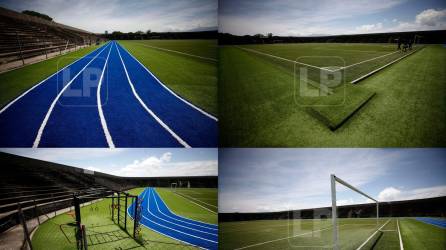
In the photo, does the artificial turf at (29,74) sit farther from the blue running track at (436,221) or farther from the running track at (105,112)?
the blue running track at (436,221)

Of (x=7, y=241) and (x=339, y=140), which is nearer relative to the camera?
(x=7, y=241)

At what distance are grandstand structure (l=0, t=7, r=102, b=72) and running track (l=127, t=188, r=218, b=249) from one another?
226 centimetres

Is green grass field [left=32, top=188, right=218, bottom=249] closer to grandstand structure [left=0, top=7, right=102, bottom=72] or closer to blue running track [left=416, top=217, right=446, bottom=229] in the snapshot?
grandstand structure [left=0, top=7, right=102, bottom=72]

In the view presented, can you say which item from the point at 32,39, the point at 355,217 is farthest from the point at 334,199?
the point at 32,39

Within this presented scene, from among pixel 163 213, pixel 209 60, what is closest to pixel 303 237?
pixel 163 213

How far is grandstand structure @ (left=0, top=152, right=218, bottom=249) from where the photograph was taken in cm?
607

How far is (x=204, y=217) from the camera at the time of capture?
6.76 m

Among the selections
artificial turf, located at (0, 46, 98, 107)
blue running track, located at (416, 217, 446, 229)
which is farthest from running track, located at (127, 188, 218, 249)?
blue running track, located at (416, 217, 446, 229)

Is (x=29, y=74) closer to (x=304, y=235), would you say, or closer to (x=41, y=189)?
(x=41, y=189)

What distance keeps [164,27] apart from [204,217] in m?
2.69

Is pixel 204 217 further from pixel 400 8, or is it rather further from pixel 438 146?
pixel 400 8

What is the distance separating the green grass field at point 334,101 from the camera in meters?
6.70

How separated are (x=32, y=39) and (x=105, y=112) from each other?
1.44m

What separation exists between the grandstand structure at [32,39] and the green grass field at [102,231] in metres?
2.14
